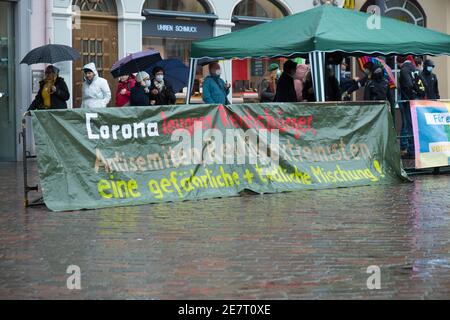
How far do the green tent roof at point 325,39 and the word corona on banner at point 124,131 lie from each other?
14.7 ft

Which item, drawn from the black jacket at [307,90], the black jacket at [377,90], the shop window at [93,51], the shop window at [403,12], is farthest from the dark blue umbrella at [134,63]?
the shop window at [403,12]

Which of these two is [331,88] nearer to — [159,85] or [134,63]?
[159,85]

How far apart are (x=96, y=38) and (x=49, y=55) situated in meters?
3.20

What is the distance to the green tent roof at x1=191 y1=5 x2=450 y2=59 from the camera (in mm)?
16656

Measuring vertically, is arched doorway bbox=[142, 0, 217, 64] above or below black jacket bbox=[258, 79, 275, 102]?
above

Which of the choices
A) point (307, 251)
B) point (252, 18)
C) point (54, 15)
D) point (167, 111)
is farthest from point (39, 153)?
point (252, 18)

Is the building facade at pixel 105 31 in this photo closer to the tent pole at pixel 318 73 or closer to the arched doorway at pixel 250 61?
the arched doorway at pixel 250 61

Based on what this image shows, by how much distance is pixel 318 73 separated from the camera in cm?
1670

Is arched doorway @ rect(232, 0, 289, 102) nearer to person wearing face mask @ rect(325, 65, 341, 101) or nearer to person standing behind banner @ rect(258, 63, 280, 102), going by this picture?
person standing behind banner @ rect(258, 63, 280, 102)

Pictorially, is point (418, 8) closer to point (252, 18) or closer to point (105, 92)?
point (252, 18)

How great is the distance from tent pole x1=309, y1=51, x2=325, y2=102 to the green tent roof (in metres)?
0.16

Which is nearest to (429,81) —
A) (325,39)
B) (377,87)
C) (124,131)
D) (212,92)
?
(377,87)

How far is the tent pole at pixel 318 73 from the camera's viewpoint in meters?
16.6

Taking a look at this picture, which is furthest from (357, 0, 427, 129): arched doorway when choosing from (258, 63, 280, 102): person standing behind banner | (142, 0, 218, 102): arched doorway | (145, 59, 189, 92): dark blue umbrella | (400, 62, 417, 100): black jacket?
(145, 59, 189, 92): dark blue umbrella
